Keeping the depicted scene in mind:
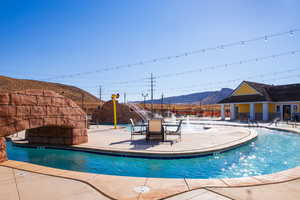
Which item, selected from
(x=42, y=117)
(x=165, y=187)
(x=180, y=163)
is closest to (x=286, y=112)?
(x=180, y=163)

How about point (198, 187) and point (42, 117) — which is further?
point (42, 117)

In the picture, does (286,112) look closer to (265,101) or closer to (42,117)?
(265,101)

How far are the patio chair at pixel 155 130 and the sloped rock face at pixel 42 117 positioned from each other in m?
2.91

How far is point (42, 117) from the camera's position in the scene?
5879mm

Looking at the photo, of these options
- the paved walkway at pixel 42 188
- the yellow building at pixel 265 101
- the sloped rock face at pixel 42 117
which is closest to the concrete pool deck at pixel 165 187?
the paved walkway at pixel 42 188

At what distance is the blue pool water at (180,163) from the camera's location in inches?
202

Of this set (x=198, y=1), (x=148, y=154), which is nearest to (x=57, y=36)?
(x=198, y=1)

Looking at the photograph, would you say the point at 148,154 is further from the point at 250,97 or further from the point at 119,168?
the point at 250,97

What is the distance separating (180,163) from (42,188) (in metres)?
3.88

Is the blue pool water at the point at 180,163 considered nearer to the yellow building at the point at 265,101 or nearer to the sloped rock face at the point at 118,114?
the sloped rock face at the point at 118,114

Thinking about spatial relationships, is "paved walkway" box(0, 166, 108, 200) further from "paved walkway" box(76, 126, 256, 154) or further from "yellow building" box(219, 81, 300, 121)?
"yellow building" box(219, 81, 300, 121)

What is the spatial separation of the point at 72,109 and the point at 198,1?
7957mm

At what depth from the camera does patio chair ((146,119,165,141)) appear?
8.12m

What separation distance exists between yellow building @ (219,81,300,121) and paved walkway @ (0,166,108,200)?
2251cm
